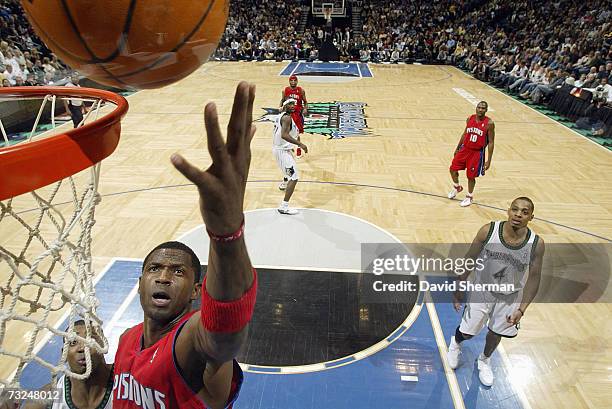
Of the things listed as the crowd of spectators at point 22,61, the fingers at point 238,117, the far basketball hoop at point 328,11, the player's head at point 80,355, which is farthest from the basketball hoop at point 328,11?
the fingers at point 238,117

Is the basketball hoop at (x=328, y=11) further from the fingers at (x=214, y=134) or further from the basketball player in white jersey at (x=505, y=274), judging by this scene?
the fingers at (x=214, y=134)

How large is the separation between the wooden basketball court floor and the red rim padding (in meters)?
2.30

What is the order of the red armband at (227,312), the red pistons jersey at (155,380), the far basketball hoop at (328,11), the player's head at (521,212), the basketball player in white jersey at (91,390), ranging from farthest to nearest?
the far basketball hoop at (328,11), the player's head at (521,212), the basketball player in white jersey at (91,390), the red pistons jersey at (155,380), the red armband at (227,312)

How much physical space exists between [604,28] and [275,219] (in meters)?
15.9

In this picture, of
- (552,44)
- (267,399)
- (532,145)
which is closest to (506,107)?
(532,145)

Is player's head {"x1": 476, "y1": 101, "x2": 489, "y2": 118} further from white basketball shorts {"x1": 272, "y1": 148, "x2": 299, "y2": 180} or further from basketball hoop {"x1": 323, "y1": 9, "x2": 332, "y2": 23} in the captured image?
basketball hoop {"x1": 323, "y1": 9, "x2": 332, "y2": 23}

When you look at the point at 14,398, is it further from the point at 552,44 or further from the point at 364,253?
the point at 552,44

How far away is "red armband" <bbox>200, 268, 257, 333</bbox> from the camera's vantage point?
3.60 ft

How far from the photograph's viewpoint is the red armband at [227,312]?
43.3 inches

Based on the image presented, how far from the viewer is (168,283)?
180 cm

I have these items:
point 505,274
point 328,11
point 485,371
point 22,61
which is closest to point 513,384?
point 485,371

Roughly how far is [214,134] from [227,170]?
93mm

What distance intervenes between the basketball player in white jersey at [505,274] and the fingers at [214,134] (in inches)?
106

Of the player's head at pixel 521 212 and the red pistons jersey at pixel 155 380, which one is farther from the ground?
the red pistons jersey at pixel 155 380
